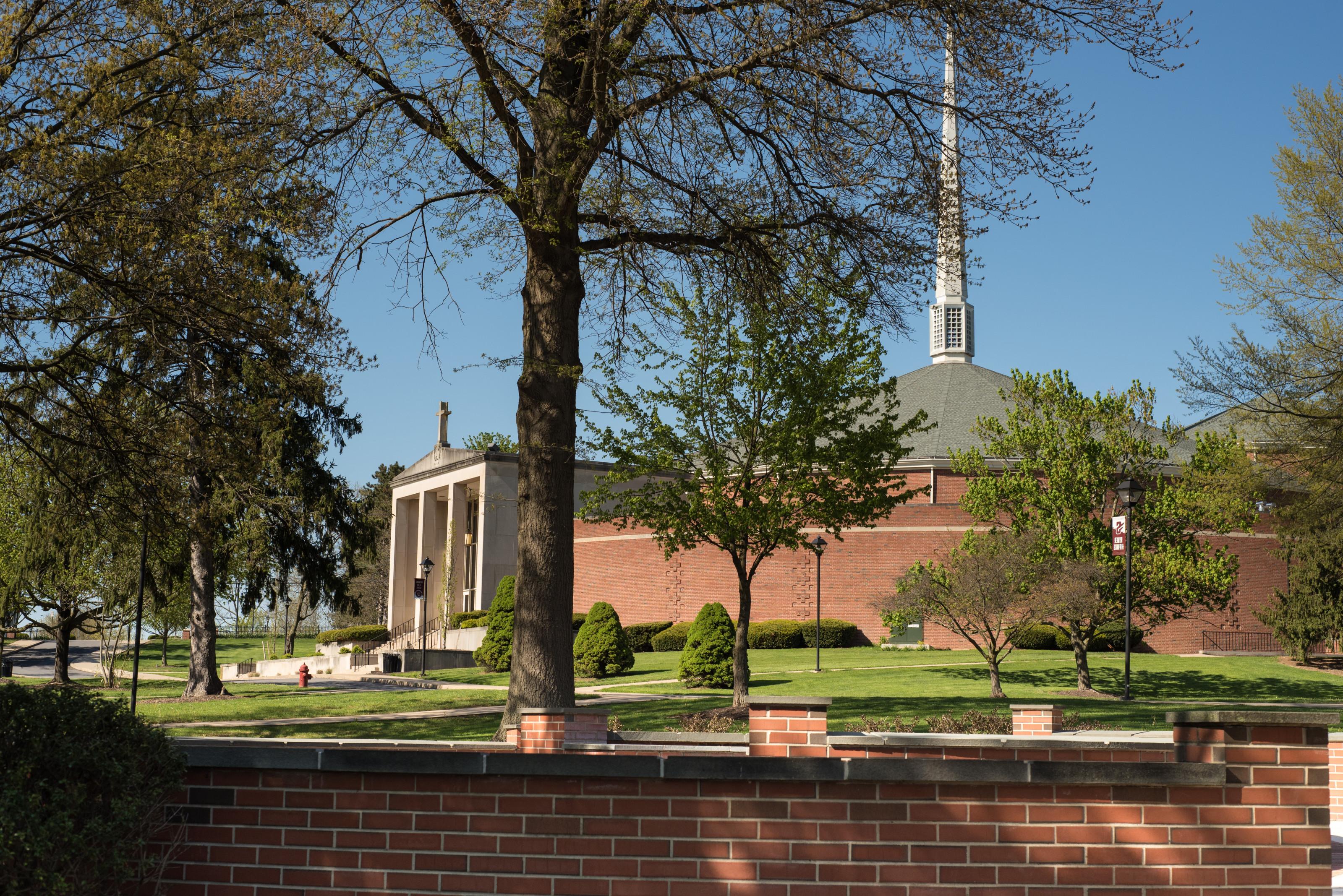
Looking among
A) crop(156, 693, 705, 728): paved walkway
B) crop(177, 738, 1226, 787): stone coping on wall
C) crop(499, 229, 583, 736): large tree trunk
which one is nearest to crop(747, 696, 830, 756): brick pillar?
crop(177, 738, 1226, 787): stone coping on wall

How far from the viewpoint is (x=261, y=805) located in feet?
15.6

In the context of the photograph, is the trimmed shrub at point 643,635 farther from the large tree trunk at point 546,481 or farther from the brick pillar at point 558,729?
the brick pillar at point 558,729

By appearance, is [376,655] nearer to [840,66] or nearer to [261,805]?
[840,66]

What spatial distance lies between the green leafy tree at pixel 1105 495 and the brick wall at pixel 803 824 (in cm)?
2645

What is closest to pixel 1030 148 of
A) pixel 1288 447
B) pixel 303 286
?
pixel 303 286

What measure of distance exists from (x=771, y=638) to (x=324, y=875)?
39.3 metres

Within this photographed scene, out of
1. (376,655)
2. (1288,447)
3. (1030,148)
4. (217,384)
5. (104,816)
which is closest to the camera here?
(104,816)

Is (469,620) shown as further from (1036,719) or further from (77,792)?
(77,792)

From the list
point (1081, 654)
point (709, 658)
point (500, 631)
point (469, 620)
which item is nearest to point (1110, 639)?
point (1081, 654)

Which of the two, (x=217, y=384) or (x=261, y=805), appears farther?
(x=217, y=384)

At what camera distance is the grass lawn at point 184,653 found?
5612 centimetres

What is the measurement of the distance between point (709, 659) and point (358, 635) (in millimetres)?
33360

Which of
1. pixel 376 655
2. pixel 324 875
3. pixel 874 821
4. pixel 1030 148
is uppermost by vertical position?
pixel 1030 148

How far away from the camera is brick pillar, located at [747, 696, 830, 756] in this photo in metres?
6.49
